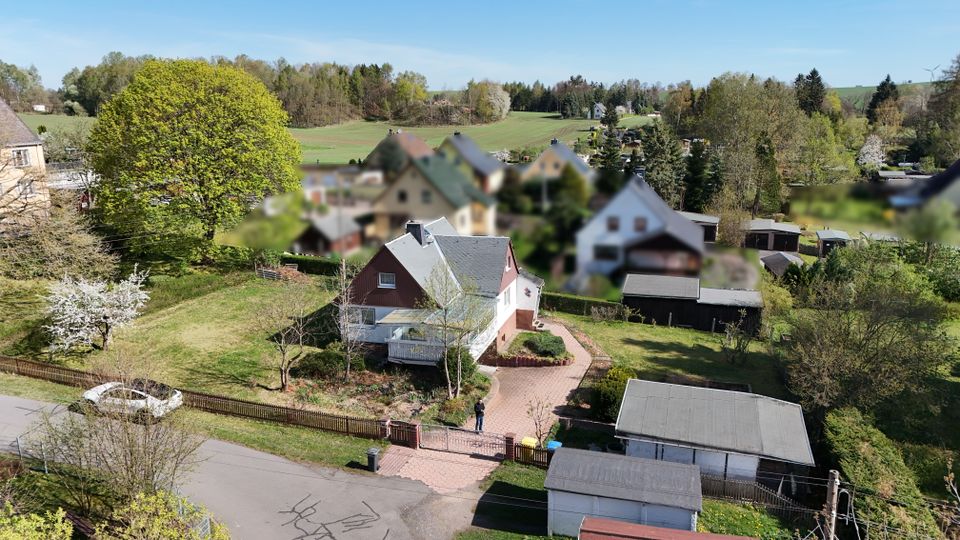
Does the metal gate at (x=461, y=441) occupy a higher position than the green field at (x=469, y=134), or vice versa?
the green field at (x=469, y=134)

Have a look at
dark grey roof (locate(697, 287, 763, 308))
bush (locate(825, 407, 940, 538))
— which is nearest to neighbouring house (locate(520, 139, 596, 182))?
bush (locate(825, 407, 940, 538))

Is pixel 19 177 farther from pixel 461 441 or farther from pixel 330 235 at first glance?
pixel 330 235

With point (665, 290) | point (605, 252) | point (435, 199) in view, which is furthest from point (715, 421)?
point (435, 199)

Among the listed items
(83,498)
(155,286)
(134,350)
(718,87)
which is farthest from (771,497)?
(718,87)

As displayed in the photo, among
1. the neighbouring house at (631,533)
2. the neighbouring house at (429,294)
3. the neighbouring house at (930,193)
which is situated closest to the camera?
the neighbouring house at (930,193)

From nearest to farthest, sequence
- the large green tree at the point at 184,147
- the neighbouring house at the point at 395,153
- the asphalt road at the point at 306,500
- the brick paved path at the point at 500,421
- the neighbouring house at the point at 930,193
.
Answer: the neighbouring house at the point at 930,193
the neighbouring house at the point at 395,153
the asphalt road at the point at 306,500
the brick paved path at the point at 500,421
the large green tree at the point at 184,147

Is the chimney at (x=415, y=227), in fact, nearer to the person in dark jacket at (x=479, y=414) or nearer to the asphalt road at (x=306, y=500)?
the person in dark jacket at (x=479, y=414)

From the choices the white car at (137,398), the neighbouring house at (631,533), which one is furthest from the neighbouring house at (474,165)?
the white car at (137,398)

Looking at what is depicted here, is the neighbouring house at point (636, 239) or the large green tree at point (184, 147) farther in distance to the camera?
the large green tree at point (184, 147)
